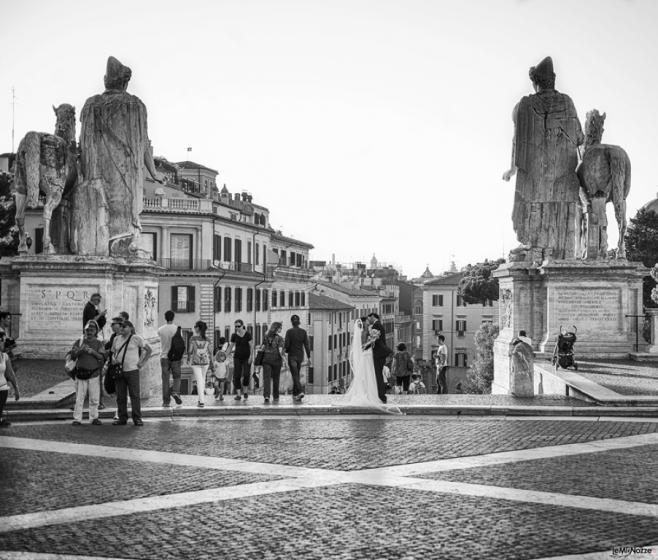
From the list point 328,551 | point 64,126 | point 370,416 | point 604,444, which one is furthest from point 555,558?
point 64,126

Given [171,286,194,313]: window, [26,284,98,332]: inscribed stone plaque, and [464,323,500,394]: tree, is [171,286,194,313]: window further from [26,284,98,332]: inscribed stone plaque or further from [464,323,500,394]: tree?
[26,284,98,332]: inscribed stone plaque

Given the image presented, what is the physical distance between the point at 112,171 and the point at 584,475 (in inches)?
599

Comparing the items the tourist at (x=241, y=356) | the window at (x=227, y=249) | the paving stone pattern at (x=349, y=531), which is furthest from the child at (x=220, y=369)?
the window at (x=227, y=249)

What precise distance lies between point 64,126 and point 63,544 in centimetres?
1660

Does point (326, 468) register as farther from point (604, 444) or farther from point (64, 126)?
point (64, 126)

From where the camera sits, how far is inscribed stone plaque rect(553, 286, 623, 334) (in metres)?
20.8

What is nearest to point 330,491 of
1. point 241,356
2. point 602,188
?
point 241,356

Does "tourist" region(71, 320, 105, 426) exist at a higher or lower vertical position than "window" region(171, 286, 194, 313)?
lower

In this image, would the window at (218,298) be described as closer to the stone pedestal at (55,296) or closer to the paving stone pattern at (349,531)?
the stone pedestal at (55,296)

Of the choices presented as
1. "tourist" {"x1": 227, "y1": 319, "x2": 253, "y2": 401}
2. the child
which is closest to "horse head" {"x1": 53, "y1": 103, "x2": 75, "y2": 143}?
the child

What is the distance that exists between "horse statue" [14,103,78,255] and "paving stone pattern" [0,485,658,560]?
14.3 m

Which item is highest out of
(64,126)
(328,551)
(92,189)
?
(64,126)

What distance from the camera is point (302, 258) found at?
281 ft

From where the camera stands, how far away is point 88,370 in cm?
1350
